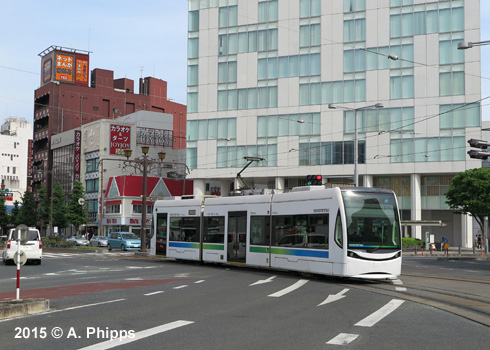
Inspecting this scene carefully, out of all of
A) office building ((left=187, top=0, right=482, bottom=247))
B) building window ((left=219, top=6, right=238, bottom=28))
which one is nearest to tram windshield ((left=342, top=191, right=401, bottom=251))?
office building ((left=187, top=0, right=482, bottom=247))

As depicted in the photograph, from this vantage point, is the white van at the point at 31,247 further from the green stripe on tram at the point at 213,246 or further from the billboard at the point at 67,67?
the billboard at the point at 67,67

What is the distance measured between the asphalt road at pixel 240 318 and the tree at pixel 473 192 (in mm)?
33262

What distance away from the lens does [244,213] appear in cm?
2412

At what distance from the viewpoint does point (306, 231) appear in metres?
20.5

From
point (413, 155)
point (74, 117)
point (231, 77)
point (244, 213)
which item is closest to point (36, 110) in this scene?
point (74, 117)

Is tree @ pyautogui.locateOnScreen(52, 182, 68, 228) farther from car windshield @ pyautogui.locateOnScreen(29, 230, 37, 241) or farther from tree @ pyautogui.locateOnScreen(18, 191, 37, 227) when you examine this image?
car windshield @ pyautogui.locateOnScreen(29, 230, 37, 241)

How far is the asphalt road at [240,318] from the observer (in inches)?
336

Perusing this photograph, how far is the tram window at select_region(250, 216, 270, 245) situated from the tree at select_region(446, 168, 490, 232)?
103ft

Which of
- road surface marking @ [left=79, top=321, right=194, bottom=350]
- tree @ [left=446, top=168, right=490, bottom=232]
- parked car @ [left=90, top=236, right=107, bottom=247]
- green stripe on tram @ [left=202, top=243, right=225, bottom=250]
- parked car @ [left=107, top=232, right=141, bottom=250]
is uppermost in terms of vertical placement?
tree @ [left=446, top=168, right=490, bottom=232]

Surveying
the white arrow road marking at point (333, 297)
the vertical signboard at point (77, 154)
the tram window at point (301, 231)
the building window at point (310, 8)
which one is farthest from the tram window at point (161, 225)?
the vertical signboard at point (77, 154)

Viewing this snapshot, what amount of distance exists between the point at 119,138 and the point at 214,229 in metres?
69.4

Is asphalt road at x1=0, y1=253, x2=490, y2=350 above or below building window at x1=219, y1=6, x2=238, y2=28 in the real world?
below

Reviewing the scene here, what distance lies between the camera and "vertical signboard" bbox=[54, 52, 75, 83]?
374 ft

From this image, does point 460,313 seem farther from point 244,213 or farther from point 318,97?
point 318,97
